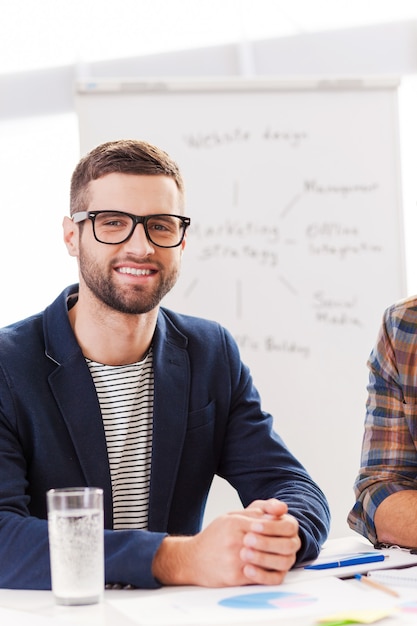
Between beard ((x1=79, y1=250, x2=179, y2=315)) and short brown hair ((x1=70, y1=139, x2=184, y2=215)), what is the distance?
14 cm

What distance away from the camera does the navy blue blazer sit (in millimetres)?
1650

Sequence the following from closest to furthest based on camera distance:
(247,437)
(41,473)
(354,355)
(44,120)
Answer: (41,473), (247,437), (354,355), (44,120)

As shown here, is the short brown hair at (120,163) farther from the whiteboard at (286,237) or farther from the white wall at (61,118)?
the white wall at (61,118)

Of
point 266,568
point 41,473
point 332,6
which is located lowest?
point 266,568

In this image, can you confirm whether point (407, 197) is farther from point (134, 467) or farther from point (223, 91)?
point (134, 467)

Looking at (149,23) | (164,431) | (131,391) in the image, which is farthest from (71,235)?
(149,23)

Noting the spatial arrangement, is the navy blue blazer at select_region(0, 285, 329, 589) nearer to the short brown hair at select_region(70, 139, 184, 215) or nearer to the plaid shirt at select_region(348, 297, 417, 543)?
the plaid shirt at select_region(348, 297, 417, 543)

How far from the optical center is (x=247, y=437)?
1.86 metres

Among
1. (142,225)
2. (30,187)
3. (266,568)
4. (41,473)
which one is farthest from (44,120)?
(266,568)

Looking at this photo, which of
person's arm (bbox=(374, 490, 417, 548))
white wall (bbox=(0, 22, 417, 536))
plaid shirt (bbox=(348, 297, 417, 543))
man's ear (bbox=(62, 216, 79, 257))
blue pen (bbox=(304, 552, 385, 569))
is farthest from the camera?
white wall (bbox=(0, 22, 417, 536))

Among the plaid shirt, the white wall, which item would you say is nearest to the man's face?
the plaid shirt

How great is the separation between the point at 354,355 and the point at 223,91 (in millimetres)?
979

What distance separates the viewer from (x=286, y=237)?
297cm

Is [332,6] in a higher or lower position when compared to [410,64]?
higher
